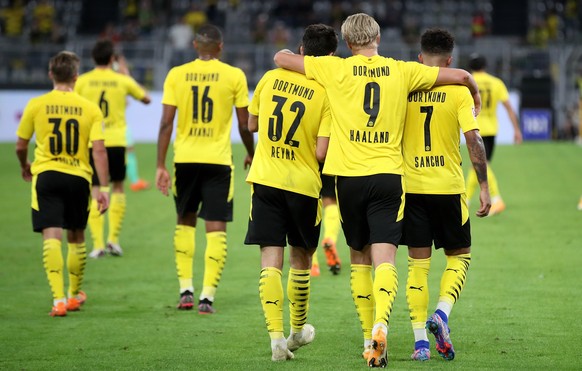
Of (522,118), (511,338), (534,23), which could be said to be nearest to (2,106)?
(522,118)

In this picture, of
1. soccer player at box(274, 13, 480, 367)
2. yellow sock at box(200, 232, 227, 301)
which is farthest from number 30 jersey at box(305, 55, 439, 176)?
yellow sock at box(200, 232, 227, 301)

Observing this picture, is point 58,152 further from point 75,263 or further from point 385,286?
point 385,286

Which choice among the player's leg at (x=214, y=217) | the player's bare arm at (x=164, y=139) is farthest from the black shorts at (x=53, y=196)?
the player's leg at (x=214, y=217)

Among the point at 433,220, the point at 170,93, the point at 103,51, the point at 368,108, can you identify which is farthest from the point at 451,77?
the point at 103,51

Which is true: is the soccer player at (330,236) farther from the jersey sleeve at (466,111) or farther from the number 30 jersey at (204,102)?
the jersey sleeve at (466,111)

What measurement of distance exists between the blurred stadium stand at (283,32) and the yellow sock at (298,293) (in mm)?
24439

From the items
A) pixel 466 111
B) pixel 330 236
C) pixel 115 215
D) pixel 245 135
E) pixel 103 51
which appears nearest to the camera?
pixel 466 111

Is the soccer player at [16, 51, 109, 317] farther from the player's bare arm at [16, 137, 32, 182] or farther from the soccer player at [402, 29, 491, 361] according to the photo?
the soccer player at [402, 29, 491, 361]

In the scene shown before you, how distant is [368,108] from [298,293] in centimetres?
141

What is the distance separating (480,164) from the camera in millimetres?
7285

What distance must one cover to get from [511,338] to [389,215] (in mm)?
1737

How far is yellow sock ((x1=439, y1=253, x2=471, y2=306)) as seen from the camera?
7.39 m

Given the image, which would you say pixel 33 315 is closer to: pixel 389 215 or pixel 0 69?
pixel 389 215

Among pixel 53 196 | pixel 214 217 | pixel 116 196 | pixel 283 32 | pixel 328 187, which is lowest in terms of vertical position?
pixel 283 32
